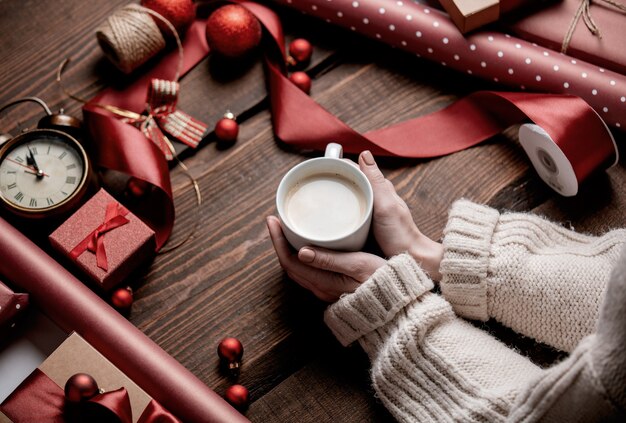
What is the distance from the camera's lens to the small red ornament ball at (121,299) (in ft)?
3.00

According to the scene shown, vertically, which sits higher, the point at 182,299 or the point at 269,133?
the point at 269,133

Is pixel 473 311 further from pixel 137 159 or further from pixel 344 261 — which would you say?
pixel 137 159

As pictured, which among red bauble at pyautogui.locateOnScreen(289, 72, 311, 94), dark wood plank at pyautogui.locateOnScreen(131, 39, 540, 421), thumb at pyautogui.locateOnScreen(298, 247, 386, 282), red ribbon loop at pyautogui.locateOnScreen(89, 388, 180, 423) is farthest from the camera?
red bauble at pyautogui.locateOnScreen(289, 72, 311, 94)

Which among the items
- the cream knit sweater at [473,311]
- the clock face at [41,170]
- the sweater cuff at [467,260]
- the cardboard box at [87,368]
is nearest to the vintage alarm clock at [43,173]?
the clock face at [41,170]

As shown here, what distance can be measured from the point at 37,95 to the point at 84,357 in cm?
51

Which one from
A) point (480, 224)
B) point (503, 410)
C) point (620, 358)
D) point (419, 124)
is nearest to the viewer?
point (620, 358)

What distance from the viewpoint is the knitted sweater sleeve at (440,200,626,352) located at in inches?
32.3

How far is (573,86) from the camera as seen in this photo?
97 centimetres

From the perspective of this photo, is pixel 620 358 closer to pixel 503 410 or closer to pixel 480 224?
pixel 503 410

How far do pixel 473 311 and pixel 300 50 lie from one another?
0.52 m

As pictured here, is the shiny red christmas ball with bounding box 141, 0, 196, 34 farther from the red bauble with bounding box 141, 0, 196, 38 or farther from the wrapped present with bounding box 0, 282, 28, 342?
the wrapped present with bounding box 0, 282, 28, 342

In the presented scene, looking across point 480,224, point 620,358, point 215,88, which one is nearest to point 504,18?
point 480,224

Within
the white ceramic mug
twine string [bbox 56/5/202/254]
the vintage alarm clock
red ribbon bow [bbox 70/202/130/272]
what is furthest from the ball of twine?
the white ceramic mug

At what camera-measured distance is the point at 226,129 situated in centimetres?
101
